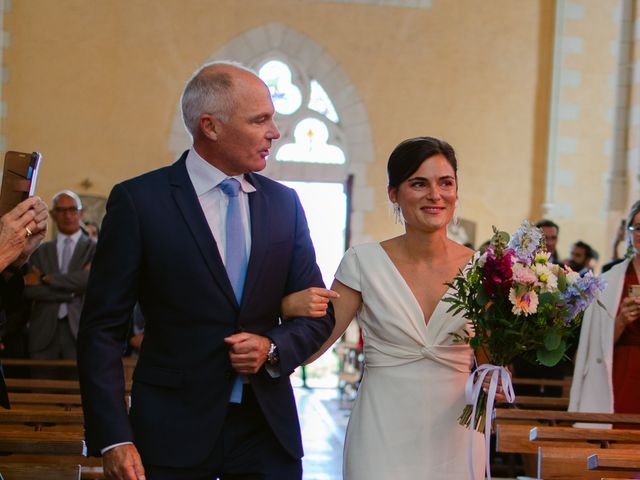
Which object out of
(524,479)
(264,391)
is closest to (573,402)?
(524,479)

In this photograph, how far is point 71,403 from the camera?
472 cm

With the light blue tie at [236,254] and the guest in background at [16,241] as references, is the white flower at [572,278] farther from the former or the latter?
the guest in background at [16,241]

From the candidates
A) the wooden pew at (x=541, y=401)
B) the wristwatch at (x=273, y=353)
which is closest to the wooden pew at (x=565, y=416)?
the wooden pew at (x=541, y=401)

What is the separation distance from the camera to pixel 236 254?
2736mm

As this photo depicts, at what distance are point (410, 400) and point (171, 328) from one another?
3.34 ft

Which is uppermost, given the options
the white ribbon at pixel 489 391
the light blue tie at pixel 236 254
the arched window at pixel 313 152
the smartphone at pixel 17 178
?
the arched window at pixel 313 152

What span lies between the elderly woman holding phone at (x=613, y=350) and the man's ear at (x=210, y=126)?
271 cm

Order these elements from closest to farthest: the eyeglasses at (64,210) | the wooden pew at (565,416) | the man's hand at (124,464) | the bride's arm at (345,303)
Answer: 1. the man's hand at (124,464)
2. the bride's arm at (345,303)
3. the wooden pew at (565,416)
4. the eyeglasses at (64,210)

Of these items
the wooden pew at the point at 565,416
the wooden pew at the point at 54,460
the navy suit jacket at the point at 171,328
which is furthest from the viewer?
the wooden pew at the point at 565,416

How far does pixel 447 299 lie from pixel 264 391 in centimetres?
74

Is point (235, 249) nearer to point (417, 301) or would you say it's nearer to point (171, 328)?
point (171, 328)

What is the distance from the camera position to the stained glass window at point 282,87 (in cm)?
1388

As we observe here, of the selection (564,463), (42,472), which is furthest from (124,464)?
(564,463)

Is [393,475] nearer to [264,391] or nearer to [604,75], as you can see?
[264,391]
